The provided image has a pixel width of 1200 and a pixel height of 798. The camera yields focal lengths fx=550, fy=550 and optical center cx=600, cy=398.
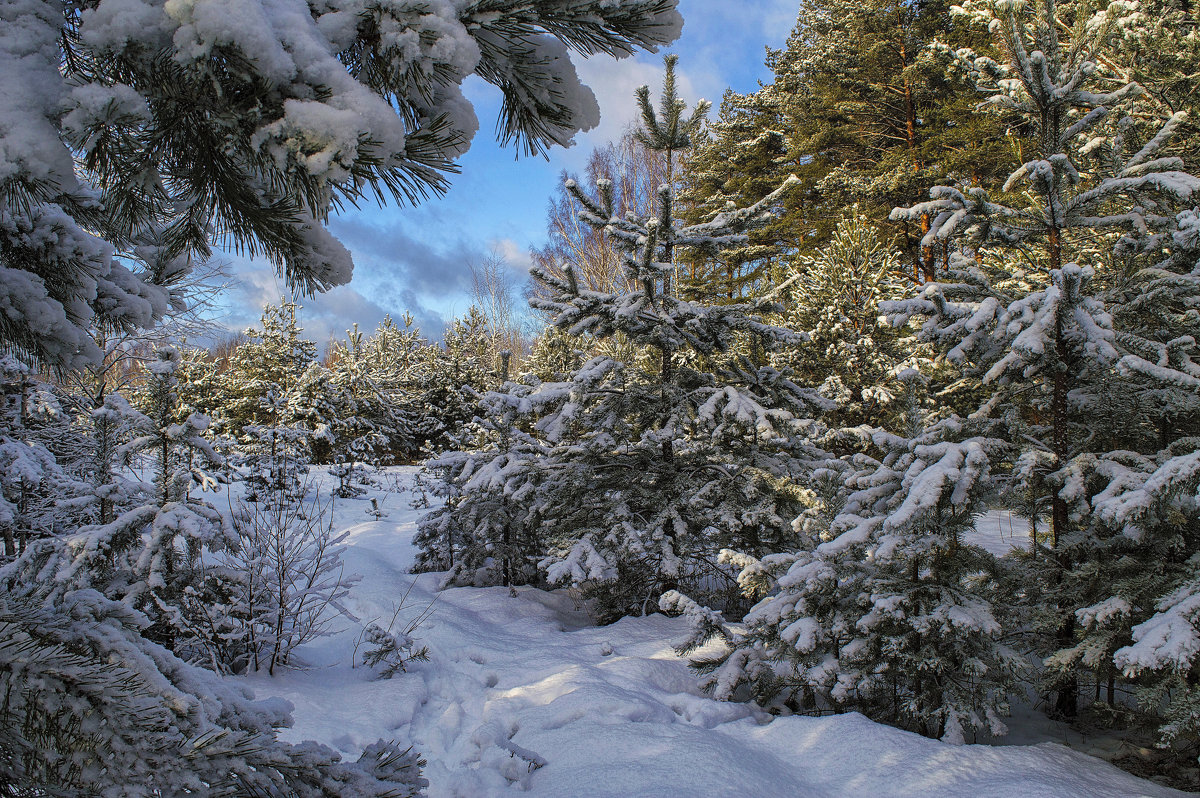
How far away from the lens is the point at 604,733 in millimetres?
3025

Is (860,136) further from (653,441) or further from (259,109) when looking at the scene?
(259,109)

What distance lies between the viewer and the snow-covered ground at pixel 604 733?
2.55m

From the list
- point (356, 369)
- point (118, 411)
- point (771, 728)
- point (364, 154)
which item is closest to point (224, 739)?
point (364, 154)

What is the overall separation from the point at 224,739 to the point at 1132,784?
12.7 ft

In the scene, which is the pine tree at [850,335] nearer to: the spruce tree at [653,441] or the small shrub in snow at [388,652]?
the spruce tree at [653,441]

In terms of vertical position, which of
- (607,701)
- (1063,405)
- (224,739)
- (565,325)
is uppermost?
(565,325)

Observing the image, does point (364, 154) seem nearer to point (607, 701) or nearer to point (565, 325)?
point (607, 701)

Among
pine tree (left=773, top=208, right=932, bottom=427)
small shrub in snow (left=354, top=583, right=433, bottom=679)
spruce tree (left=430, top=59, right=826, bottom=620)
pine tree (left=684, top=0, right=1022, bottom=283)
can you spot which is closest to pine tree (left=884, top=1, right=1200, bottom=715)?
spruce tree (left=430, top=59, right=826, bottom=620)

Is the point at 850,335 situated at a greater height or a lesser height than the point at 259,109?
greater

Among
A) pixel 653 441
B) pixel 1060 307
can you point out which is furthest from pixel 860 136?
pixel 1060 307

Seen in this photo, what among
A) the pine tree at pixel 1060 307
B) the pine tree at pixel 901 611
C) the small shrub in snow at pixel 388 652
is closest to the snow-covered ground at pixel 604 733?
the small shrub in snow at pixel 388 652

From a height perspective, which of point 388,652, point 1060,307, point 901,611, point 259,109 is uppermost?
point 1060,307

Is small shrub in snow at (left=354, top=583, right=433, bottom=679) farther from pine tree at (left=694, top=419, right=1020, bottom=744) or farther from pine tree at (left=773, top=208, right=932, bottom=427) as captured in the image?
pine tree at (left=773, top=208, right=932, bottom=427)

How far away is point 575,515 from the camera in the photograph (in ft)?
18.3
